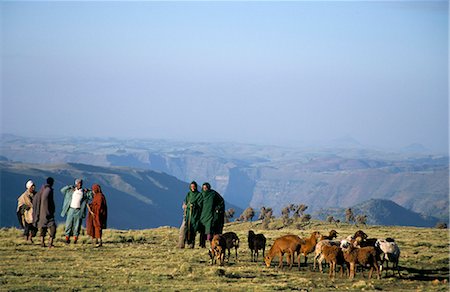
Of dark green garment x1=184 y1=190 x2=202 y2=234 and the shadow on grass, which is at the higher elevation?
dark green garment x1=184 y1=190 x2=202 y2=234

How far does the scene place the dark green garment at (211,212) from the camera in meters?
26.8

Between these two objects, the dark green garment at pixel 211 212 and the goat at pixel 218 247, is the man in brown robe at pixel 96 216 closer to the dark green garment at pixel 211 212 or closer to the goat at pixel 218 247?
the dark green garment at pixel 211 212

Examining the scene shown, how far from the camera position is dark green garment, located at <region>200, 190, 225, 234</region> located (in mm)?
26812

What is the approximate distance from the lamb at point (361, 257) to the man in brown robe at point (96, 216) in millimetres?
10423

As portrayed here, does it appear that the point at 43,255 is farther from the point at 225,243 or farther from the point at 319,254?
the point at 319,254

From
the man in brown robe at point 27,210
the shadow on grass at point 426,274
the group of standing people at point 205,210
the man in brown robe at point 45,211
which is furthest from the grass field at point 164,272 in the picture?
the group of standing people at point 205,210

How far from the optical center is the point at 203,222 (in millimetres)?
27062

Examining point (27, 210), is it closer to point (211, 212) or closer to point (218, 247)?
point (211, 212)

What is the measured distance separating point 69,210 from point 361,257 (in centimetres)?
1238

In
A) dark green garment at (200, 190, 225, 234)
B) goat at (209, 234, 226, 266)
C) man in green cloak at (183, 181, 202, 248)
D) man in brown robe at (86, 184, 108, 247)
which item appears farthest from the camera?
man in brown robe at (86, 184, 108, 247)

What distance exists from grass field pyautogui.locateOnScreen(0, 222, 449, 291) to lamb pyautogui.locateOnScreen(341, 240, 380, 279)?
0.37m

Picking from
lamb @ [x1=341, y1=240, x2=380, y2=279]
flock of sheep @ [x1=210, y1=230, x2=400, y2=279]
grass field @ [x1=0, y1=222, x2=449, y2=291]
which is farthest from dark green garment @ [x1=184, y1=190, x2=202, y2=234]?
lamb @ [x1=341, y1=240, x2=380, y2=279]

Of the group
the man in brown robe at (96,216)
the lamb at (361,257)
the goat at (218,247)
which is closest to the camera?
the lamb at (361,257)

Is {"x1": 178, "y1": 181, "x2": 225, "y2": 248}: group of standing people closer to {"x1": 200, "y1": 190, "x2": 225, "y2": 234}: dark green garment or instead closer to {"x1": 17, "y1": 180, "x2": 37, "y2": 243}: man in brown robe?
{"x1": 200, "y1": 190, "x2": 225, "y2": 234}: dark green garment
